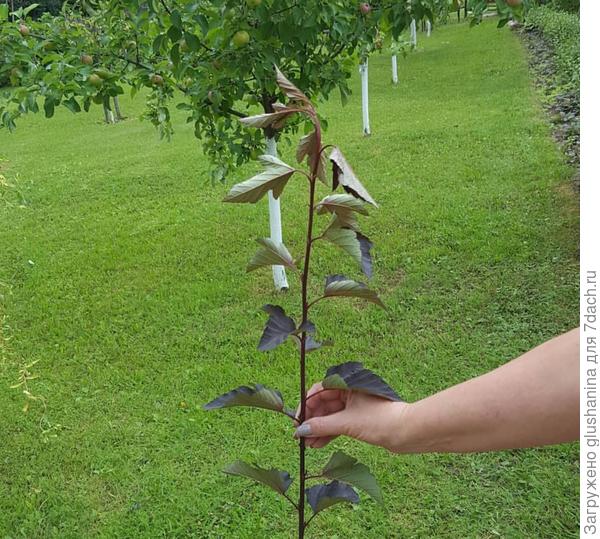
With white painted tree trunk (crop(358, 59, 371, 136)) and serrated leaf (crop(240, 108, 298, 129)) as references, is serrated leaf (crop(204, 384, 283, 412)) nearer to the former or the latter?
serrated leaf (crop(240, 108, 298, 129))

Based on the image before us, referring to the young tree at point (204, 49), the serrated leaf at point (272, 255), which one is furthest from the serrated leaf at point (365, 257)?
the young tree at point (204, 49)

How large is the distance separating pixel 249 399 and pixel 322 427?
0.12 meters

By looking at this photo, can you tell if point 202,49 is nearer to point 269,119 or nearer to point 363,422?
point 269,119

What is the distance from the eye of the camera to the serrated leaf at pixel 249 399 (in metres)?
0.95

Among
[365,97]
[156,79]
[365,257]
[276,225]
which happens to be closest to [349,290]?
[365,257]

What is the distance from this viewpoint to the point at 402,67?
1372 cm

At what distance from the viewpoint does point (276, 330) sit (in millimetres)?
941

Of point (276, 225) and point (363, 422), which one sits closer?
point (363, 422)

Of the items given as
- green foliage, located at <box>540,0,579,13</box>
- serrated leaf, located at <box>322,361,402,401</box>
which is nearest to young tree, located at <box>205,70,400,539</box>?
serrated leaf, located at <box>322,361,402,401</box>

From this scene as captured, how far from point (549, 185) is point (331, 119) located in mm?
4625

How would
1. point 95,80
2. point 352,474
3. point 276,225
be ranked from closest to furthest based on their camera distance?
point 352,474
point 95,80
point 276,225

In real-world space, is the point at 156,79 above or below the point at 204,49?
below

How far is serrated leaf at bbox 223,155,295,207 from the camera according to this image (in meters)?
0.81

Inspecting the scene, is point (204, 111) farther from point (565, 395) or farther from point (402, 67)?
point (402, 67)
